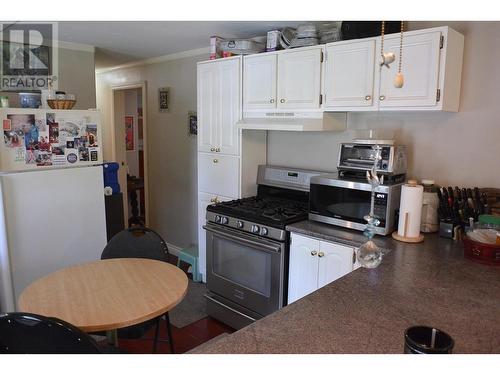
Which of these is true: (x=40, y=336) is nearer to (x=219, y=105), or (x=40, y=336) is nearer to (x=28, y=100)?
(x=28, y=100)

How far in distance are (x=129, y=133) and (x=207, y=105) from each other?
11.3 ft

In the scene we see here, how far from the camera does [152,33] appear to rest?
10.7ft

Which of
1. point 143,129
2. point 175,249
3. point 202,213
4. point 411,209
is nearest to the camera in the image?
point 411,209

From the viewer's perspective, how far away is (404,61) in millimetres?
2209

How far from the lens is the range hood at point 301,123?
263cm

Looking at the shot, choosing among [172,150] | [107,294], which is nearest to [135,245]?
[107,294]

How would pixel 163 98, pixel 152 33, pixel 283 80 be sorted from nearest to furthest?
pixel 283 80 < pixel 152 33 < pixel 163 98

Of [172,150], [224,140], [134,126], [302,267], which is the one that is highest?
[134,126]

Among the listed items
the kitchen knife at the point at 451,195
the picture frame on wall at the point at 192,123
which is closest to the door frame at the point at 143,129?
the picture frame on wall at the point at 192,123

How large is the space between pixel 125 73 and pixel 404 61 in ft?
12.5

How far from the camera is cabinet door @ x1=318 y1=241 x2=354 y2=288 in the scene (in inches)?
88.7
